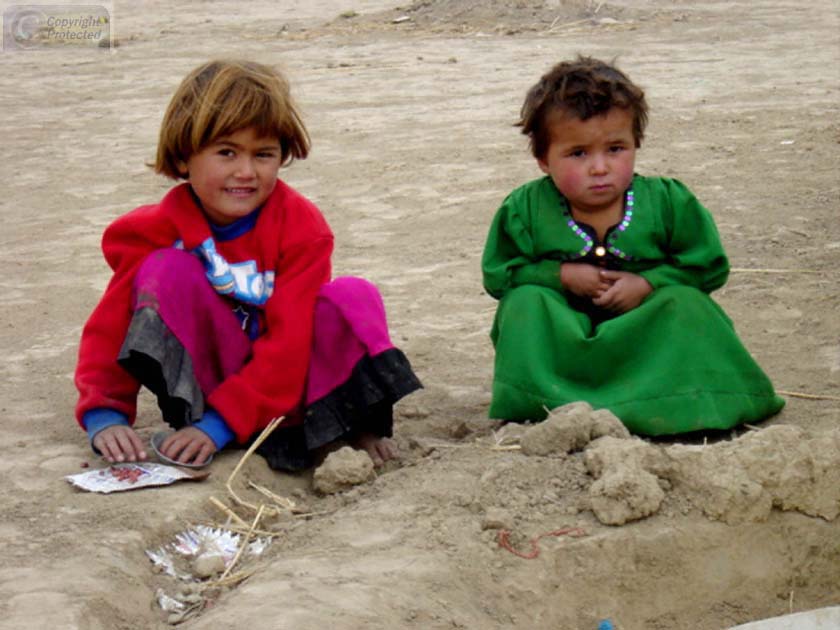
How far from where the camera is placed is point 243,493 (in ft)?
11.2

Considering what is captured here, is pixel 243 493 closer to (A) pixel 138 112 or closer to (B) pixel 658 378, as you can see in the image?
(B) pixel 658 378

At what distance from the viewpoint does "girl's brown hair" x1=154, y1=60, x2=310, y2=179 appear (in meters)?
3.47

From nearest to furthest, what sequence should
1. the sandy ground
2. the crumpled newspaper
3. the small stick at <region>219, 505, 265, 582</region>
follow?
the sandy ground
the small stick at <region>219, 505, 265, 582</region>
the crumpled newspaper

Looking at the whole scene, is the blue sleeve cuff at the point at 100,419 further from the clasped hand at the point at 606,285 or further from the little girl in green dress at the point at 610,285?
the clasped hand at the point at 606,285

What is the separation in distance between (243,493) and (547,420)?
753 millimetres

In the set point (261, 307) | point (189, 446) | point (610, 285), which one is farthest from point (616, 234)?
point (189, 446)

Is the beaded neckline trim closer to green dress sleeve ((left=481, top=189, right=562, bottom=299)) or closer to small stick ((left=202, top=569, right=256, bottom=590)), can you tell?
green dress sleeve ((left=481, top=189, right=562, bottom=299))

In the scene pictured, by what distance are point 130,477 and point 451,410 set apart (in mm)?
985

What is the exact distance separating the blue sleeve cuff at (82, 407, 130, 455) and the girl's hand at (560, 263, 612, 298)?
1.20 metres

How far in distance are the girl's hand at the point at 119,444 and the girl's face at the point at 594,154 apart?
1.27 meters

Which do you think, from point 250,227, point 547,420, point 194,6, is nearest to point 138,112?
point 250,227

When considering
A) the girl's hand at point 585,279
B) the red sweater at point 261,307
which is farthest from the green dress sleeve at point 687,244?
the red sweater at point 261,307

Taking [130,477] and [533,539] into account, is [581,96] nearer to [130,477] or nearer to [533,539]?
[533,539]

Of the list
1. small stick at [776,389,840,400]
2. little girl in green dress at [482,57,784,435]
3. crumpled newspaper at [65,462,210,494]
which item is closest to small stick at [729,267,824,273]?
small stick at [776,389,840,400]
